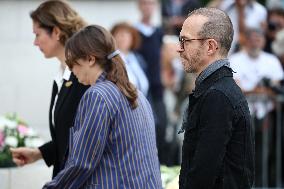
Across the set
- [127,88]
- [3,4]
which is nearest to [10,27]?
[3,4]

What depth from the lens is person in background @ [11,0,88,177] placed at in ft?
16.3

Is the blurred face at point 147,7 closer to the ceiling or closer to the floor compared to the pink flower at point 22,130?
closer to the ceiling

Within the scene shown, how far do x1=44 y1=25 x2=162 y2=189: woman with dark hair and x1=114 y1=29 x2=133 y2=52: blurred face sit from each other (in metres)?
4.21

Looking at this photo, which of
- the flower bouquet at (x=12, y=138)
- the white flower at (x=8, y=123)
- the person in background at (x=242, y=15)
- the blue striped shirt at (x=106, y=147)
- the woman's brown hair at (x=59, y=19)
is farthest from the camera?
the person in background at (x=242, y=15)

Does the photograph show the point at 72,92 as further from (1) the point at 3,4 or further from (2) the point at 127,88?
(1) the point at 3,4

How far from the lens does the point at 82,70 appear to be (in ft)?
15.0

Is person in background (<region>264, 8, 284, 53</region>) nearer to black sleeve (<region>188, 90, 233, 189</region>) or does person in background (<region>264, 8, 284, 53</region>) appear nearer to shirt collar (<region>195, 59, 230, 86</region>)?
shirt collar (<region>195, 59, 230, 86</region>)

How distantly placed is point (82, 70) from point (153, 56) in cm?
479

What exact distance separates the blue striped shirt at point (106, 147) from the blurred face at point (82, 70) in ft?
0.36

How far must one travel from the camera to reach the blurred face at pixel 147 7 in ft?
30.4

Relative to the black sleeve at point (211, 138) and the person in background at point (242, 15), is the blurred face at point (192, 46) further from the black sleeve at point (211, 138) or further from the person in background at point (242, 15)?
the person in background at point (242, 15)

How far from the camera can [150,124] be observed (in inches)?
183

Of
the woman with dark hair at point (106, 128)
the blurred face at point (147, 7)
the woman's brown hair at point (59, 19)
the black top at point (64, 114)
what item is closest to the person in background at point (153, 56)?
the blurred face at point (147, 7)

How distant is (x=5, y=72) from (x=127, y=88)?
485 centimetres
